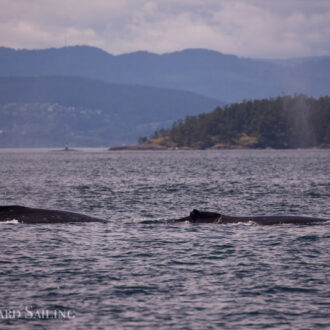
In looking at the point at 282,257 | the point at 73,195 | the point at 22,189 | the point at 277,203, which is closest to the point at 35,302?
the point at 282,257

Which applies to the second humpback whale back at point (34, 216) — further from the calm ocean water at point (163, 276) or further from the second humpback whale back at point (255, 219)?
the second humpback whale back at point (255, 219)

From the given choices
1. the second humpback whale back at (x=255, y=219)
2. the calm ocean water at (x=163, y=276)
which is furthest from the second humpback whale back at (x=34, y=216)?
the second humpback whale back at (x=255, y=219)

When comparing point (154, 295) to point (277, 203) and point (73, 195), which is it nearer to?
point (277, 203)

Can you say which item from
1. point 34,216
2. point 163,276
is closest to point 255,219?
point 34,216

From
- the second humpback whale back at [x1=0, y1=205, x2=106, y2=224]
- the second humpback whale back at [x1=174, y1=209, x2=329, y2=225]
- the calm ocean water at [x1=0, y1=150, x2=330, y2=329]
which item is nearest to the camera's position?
the calm ocean water at [x1=0, y1=150, x2=330, y2=329]

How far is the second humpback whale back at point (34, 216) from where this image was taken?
3722 centimetres

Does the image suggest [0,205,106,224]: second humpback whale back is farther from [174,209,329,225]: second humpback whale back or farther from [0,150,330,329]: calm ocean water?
[174,209,329,225]: second humpback whale back

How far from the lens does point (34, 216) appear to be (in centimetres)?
3750

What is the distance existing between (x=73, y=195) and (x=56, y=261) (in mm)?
37609

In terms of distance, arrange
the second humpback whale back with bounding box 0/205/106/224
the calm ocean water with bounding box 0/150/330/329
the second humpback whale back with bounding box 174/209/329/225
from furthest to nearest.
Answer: the second humpback whale back with bounding box 0/205/106/224
the second humpback whale back with bounding box 174/209/329/225
the calm ocean water with bounding box 0/150/330/329

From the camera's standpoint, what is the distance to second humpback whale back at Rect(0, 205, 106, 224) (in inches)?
1465

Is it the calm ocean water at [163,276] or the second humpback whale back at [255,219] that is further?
the second humpback whale back at [255,219]

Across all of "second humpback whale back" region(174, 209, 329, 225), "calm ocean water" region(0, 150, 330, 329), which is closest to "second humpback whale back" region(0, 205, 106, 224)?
"calm ocean water" region(0, 150, 330, 329)

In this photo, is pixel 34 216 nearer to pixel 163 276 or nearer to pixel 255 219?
pixel 255 219
